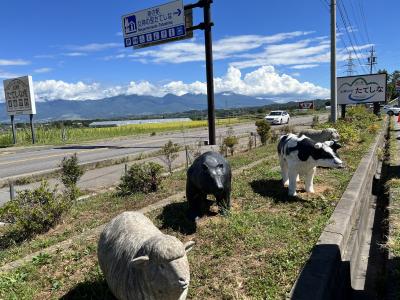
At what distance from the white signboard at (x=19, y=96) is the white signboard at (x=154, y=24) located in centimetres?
938

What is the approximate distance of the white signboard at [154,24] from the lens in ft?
61.0

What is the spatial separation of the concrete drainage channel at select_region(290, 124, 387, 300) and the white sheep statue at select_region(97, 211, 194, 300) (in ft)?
4.86

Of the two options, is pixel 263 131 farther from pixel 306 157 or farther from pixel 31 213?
pixel 31 213

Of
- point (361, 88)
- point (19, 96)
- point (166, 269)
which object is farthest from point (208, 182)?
point (361, 88)

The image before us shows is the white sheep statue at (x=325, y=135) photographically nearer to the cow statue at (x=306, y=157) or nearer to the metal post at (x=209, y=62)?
the cow statue at (x=306, y=157)

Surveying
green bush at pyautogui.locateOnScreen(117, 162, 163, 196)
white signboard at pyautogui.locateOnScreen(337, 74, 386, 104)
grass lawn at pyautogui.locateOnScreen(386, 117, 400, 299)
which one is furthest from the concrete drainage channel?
white signboard at pyautogui.locateOnScreen(337, 74, 386, 104)

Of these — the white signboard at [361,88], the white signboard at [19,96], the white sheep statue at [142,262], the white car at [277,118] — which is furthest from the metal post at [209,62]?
the white car at [277,118]

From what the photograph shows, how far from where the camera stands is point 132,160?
15125 millimetres

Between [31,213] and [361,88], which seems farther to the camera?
[361,88]

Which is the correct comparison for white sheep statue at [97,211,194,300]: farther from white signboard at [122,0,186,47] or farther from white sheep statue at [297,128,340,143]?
white signboard at [122,0,186,47]

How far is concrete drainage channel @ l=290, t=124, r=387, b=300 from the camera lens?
158 inches

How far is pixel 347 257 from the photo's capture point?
218 inches

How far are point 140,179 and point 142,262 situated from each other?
17.2 feet

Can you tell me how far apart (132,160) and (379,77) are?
2484 centimetres
